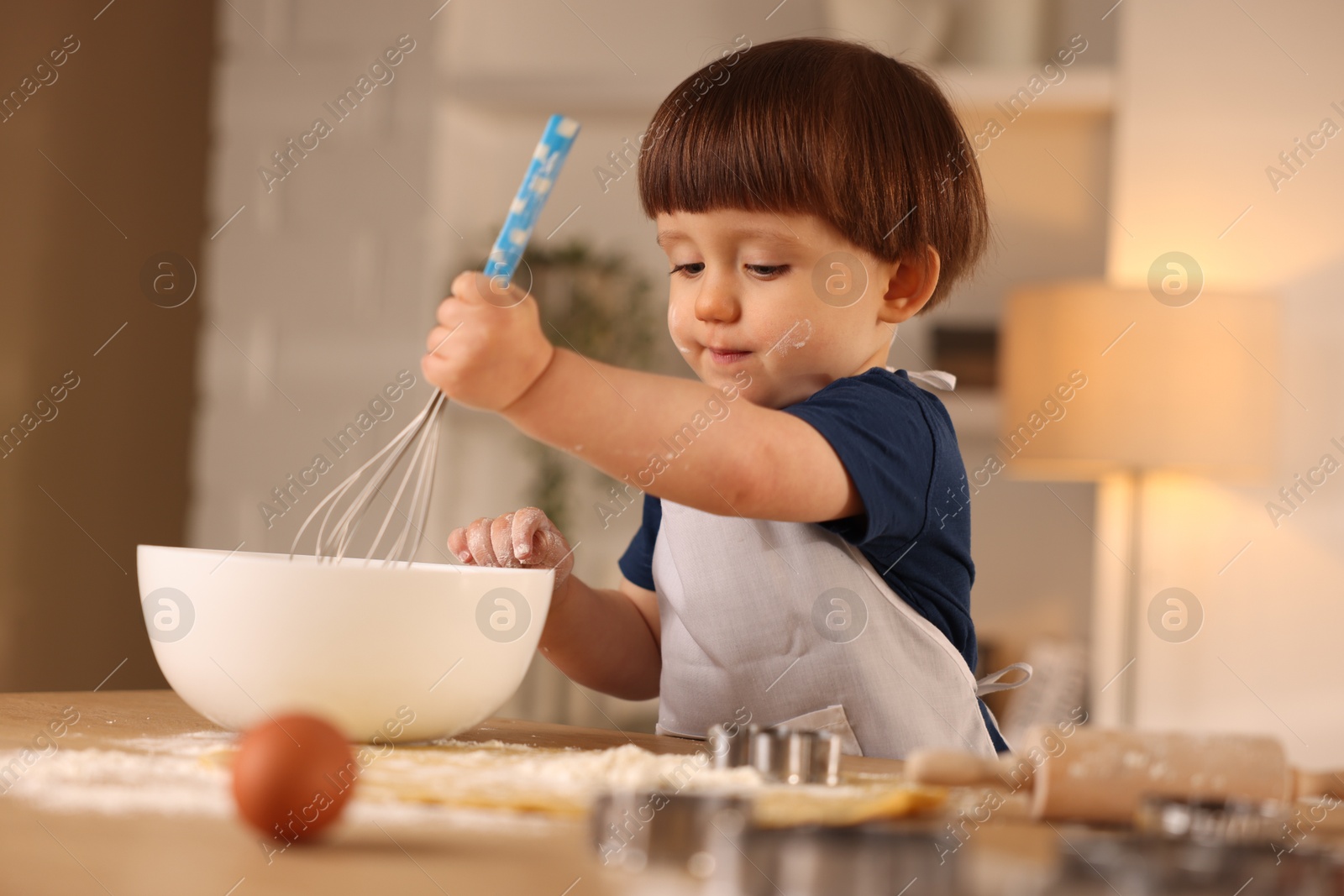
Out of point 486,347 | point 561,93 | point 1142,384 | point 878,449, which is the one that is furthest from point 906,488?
point 561,93

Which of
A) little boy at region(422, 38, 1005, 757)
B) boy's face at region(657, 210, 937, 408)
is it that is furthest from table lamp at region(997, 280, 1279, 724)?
boy's face at region(657, 210, 937, 408)

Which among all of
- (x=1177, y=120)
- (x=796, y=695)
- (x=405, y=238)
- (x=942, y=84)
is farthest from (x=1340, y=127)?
(x=796, y=695)

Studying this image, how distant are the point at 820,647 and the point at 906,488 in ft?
0.42

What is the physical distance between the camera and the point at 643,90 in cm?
231

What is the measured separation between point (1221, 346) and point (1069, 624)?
1.93ft

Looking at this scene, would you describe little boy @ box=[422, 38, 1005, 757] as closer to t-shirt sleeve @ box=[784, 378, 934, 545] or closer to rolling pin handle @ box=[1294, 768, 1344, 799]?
t-shirt sleeve @ box=[784, 378, 934, 545]

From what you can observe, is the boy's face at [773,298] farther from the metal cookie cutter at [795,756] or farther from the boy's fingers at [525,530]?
the metal cookie cutter at [795,756]

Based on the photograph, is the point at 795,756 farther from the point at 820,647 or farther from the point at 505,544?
the point at 505,544

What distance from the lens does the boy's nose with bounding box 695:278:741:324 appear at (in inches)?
33.4

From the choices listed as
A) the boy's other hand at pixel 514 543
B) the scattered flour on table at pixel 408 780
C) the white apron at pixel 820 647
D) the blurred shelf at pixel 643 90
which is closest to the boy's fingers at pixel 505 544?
the boy's other hand at pixel 514 543

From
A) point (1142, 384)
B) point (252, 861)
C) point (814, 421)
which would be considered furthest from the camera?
point (1142, 384)

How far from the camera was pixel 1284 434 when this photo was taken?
7.54 feet

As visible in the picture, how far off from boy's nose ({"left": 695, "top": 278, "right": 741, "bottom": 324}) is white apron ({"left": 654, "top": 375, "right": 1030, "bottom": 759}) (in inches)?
5.5

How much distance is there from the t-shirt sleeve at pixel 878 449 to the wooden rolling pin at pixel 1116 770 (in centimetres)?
20
